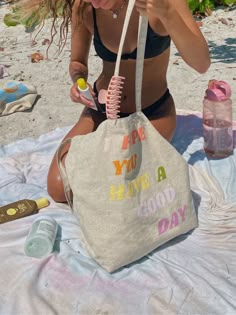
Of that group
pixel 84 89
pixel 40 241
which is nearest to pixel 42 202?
pixel 40 241

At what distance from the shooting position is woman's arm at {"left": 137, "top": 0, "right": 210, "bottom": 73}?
1.70 metres

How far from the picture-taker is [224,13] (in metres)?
4.27

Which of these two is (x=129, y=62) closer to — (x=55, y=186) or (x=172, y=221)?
(x=55, y=186)

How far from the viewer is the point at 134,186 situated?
1.71m

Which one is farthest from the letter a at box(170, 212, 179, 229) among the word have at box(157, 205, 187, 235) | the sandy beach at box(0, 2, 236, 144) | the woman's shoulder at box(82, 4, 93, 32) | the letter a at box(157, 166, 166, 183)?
the sandy beach at box(0, 2, 236, 144)

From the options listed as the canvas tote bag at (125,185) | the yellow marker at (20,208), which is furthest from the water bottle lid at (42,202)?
the canvas tote bag at (125,185)

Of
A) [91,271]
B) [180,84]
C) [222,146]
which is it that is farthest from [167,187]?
[180,84]

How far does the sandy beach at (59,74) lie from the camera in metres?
2.96

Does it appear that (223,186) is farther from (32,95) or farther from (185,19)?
(32,95)

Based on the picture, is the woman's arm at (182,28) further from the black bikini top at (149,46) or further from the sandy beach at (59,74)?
the sandy beach at (59,74)

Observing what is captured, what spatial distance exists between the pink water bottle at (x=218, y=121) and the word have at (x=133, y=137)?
28.1 inches

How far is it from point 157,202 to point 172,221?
10cm

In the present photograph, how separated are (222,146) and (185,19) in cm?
67

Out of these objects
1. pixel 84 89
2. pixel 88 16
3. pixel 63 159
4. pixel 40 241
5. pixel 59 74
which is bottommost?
pixel 59 74
